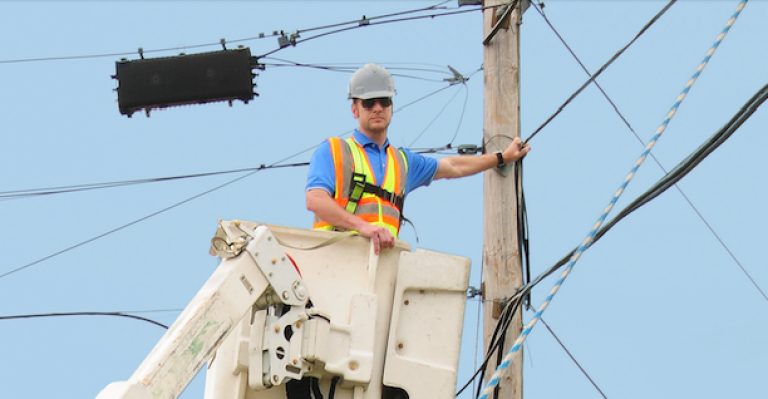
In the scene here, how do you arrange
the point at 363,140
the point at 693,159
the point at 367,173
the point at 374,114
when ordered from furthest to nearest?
1. the point at 374,114
2. the point at 363,140
3. the point at 367,173
4. the point at 693,159

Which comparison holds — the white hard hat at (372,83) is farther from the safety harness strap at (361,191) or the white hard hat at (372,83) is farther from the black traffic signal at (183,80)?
the black traffic signal at (183,80)

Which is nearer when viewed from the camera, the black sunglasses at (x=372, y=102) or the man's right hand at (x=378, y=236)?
the man's right hand at (x=378, y=236)

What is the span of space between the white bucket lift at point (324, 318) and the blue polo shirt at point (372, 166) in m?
0.56

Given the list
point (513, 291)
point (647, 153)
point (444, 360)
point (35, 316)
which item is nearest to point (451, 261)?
point (444, 360)

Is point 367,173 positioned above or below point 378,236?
above

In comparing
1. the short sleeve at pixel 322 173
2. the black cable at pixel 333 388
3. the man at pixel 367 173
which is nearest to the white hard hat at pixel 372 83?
the man at pixel 367 173

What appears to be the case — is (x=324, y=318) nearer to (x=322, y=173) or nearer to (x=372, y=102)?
(x=322, y=173)

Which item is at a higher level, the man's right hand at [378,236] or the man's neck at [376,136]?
the man's neck at [376,136]

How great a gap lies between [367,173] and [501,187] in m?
2.38

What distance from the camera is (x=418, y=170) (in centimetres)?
1075

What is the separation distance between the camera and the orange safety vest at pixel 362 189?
10000 mm

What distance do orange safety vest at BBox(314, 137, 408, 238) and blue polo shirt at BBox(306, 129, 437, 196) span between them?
3 centimetres

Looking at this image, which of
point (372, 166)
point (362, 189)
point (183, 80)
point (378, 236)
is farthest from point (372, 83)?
point (183, 80)

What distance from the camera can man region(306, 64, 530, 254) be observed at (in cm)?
982
